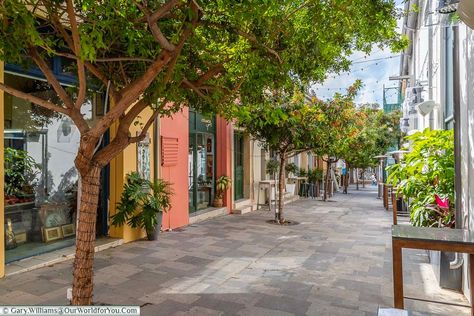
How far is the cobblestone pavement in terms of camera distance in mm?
3920

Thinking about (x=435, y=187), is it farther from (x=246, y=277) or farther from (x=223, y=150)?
(x=223, y=150)

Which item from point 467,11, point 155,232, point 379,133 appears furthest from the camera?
point 379,133

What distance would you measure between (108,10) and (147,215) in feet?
15.1

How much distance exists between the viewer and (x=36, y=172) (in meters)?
5.71

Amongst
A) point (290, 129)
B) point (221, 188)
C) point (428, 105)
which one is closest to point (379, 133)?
point (221, 188)

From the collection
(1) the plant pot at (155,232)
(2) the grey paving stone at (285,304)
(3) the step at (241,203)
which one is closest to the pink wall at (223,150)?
(3) the step at (241,203)

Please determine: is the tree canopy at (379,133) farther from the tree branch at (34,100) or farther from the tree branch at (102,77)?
the tree branch at (34,100)

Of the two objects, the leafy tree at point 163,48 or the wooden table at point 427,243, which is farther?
the leafy tree at point 163,48

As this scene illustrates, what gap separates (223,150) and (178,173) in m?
2.81

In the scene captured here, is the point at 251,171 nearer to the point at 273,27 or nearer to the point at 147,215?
the point at 147,215

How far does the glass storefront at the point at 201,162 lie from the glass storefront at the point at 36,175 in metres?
3.75

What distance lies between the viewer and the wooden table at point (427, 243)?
2.57 metres

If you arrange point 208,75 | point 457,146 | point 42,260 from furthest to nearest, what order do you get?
point 42,260 < point 457,146 < point 208,75

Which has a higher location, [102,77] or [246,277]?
[102,77]
